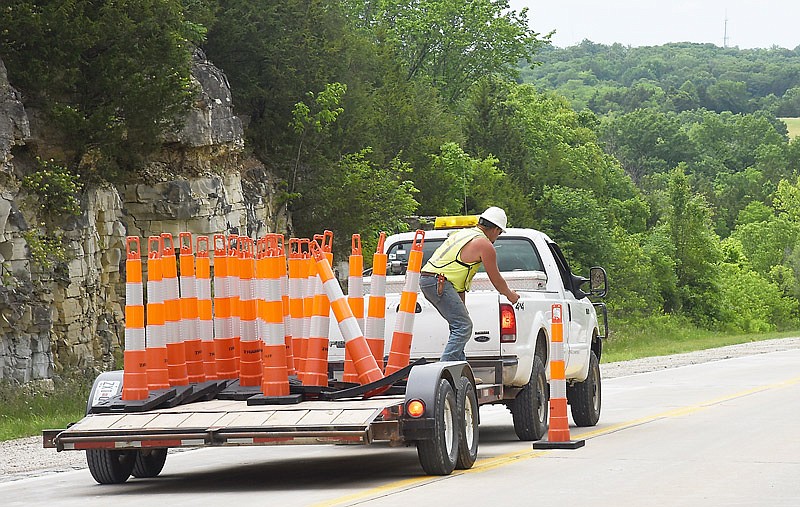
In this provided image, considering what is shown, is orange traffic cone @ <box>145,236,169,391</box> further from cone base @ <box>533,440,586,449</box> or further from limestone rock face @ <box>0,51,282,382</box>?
limestone rock face @ <box>0,51,282,382</box>

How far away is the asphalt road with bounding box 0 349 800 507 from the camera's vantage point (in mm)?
9711

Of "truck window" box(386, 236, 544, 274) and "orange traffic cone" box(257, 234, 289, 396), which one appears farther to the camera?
"truck window" box(386, 236, 544, 274)

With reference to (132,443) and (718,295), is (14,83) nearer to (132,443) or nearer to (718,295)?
(132,443)

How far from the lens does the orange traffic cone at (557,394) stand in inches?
491

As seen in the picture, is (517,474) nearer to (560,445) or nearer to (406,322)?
(406,322)

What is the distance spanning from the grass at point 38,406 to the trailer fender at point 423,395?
23.7 feet

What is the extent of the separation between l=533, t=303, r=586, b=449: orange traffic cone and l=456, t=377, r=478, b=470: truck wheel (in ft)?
3.94

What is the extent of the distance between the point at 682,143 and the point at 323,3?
340ft

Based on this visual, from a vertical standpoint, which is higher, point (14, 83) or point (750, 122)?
point (750, 122)

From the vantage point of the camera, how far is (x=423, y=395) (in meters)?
10.5

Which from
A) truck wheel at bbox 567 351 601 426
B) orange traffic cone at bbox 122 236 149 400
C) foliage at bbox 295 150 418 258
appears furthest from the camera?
foliage at bbox 295 150 418 258

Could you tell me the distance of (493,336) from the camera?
1304cm

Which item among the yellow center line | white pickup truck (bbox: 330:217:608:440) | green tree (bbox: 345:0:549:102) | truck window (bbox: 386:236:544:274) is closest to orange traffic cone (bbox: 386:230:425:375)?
white pickup truck (bbox: 330:217:608:440)

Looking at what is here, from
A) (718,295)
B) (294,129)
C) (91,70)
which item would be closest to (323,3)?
(294,129)
